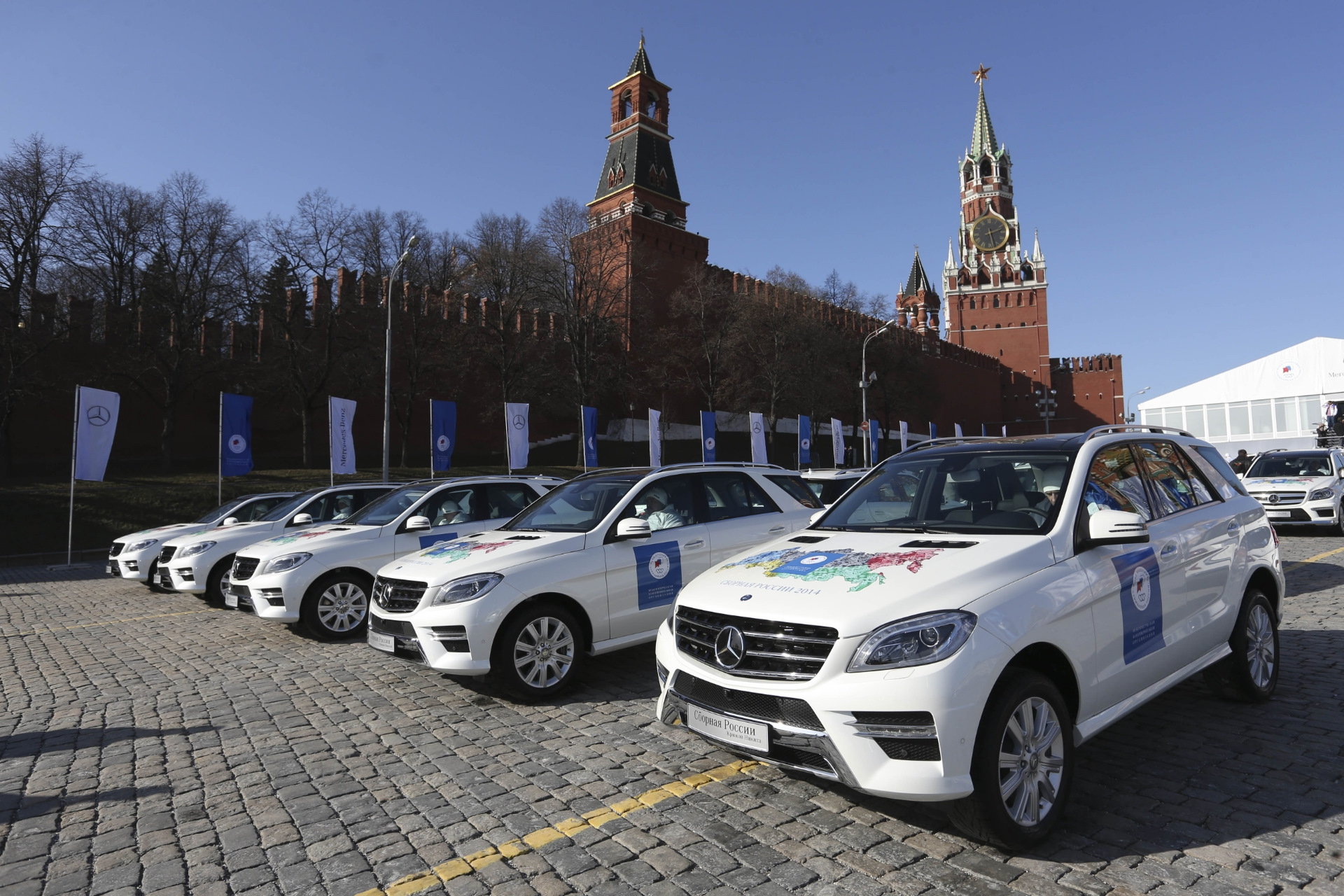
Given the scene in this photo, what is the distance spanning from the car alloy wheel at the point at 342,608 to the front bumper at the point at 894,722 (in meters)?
6.30

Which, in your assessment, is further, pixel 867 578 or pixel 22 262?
pixel 22 262

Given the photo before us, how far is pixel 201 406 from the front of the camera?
33.6 metres

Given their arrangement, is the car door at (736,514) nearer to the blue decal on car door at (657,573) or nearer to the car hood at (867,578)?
the blue decal on car door at (657,573)

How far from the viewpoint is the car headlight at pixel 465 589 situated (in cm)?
549

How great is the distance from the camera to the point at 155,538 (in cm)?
1292

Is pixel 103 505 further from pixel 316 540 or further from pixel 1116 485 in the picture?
pixel 1116 485

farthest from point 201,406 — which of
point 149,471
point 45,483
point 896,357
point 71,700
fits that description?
point 896,357

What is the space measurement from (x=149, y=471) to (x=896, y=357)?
150 feet

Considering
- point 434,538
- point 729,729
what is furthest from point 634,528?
point 434,538

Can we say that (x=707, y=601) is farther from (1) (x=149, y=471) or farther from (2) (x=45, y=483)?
(1) (x=149, y=471)

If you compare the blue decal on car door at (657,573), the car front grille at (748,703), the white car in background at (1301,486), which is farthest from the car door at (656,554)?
the white car in background at (1301,486)

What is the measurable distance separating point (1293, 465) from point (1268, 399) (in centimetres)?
3635

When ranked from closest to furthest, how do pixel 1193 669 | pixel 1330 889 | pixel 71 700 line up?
pixel 1330 889 → pixel 1193 669 → pixel 71 700

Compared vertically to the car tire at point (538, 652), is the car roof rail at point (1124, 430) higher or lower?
higher
